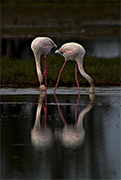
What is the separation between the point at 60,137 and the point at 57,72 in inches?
305

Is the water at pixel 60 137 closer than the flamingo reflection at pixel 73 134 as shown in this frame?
Yes

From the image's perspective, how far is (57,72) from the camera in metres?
15.1

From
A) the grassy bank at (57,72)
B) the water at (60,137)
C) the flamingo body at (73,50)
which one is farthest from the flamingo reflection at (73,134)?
the grassy bank at (57,72)

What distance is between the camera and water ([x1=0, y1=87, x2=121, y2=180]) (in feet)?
19.1

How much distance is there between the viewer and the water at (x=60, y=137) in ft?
19.1

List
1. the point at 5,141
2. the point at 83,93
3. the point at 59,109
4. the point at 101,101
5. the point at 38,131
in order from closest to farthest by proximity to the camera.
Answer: the point at 5,141 < the point at 38,131 < the point at 59,109 < the point at 101,101 < the point at 83,93

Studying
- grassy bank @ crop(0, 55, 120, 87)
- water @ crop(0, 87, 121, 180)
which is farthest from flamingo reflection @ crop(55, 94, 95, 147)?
grassy bank @ crop(0, 55, 120, 87)

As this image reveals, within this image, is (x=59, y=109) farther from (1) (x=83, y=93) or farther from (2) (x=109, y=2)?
(2) (x=109, y=2)

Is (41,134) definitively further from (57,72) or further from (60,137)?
(57,72)

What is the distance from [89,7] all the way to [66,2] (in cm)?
789

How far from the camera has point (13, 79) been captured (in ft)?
47.4

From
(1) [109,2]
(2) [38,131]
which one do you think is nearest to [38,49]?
(2) [38,131]

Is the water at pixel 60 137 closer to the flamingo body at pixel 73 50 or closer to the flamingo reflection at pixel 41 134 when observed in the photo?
the flamingo reflection at pixel 41 134

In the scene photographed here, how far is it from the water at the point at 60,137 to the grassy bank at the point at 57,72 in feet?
7.63
